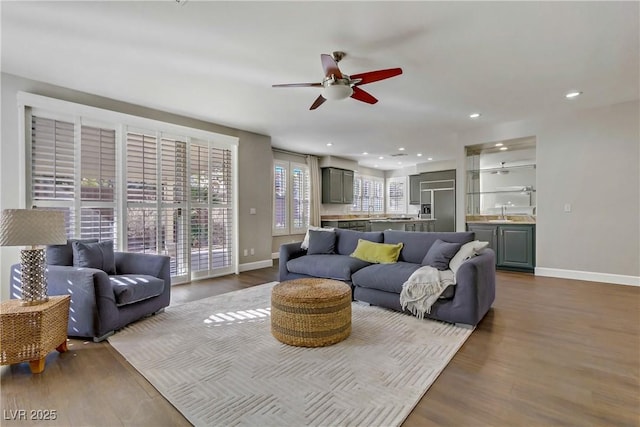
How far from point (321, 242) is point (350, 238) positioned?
0.43 m

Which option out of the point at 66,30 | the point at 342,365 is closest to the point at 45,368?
the point at 342,365

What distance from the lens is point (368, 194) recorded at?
34.2ft

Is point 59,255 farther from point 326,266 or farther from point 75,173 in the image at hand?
point 326,266

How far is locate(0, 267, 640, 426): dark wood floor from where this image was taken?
1671 mm

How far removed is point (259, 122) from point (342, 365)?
4099 millimetres

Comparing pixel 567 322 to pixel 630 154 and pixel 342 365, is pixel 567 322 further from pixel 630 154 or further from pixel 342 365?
pixel 630 154

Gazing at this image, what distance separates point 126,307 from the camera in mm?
2859

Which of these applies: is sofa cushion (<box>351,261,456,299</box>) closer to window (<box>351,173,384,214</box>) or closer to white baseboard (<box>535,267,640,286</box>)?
white baseboard (<box>535,267,640,286</box>)

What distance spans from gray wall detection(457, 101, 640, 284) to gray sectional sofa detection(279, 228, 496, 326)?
2.54 m

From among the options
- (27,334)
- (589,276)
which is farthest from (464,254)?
(27,334)

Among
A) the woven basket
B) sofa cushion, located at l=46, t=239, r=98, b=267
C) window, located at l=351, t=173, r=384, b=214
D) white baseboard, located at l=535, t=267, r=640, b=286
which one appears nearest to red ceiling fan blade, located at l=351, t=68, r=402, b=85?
the woven basket

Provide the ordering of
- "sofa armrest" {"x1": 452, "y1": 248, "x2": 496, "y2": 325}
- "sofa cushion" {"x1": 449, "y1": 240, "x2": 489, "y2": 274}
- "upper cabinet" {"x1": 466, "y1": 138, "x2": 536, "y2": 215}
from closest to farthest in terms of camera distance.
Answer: "sofa armrest" {"x1": 452, "y1": 248, "x2": 496, "y2": 325}
"sofa cushion" {"x1": 449, "y1": 240, "x2": 489, "y2": 274}
"upper cabinet" {"x1": 466, "y1": 138, "x2": 536, "y2": 215}

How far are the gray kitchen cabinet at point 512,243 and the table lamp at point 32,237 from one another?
613 cm

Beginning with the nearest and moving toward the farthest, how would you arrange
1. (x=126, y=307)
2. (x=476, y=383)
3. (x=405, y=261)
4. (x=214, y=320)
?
(x=476, y=383), (x=126, y=307), (x=214, y=320), (x=405, y=261)
